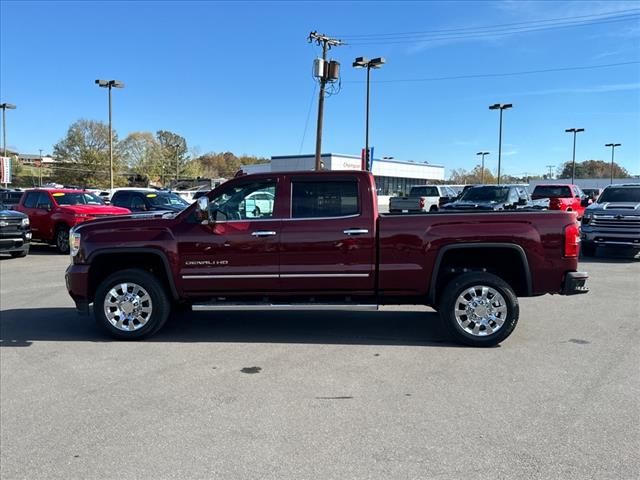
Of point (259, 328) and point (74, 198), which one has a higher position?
point (74, 198)

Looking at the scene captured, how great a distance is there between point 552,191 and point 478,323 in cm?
2018

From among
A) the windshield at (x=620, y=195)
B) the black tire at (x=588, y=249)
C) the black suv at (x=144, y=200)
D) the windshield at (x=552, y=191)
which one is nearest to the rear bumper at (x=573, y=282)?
the black tire at (x=588, y=249)

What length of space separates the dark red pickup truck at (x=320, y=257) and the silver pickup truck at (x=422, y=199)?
23169mm

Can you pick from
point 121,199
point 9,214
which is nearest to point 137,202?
point 121,199

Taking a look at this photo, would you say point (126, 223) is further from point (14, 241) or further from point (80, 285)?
point (14, 241)

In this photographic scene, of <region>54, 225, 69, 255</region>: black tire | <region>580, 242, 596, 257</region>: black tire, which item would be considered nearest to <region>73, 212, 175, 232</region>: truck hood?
<region>54, 225, 69, 255</region>: black tire

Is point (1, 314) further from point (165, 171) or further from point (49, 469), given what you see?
point (165, 171)

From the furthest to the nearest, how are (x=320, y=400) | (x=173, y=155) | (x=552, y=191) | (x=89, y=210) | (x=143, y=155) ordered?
(x=173, y=155) → (x=143, y=155) → (x=552, y=191) → (x=89, y=210) → (x=320, y=400)

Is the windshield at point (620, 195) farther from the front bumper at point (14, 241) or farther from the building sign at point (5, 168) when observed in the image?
the building sign at point (5, 168)

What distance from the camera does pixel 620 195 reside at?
14.2 m

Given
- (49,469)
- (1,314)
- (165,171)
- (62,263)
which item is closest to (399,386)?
(49,469)

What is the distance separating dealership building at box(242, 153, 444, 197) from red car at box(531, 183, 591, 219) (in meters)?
34.9

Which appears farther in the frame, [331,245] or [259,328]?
[259,328]

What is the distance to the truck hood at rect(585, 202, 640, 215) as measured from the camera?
1285cm
